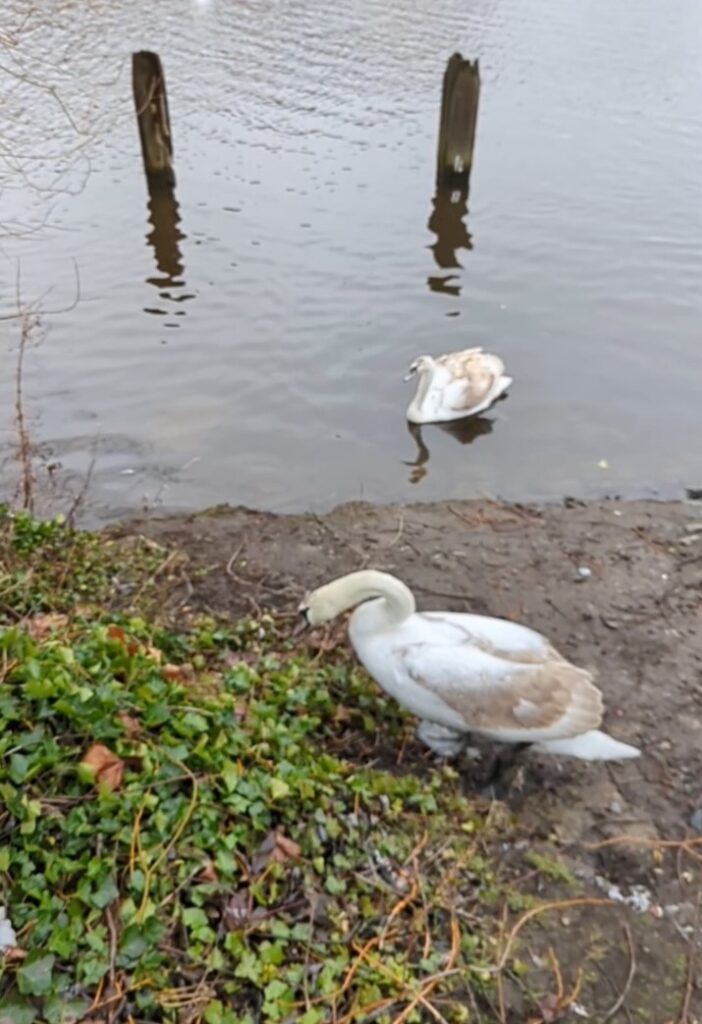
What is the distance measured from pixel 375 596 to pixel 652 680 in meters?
1.79

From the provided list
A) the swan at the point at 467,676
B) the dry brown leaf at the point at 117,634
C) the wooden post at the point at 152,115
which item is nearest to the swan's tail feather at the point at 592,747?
the swan at the point at 467,676

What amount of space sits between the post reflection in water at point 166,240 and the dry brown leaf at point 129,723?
779 cm

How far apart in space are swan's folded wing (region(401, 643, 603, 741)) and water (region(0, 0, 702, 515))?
12.3ft

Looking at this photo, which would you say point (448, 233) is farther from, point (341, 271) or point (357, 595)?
point (357, 595)

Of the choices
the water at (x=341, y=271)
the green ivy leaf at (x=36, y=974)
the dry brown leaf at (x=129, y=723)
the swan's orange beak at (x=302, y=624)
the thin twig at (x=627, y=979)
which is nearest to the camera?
the green ivy leaf at (x=36, y=974)

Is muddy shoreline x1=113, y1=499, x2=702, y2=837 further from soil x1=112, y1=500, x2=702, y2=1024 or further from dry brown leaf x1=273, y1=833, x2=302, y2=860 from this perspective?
dry brown leaf x1=273, y1=833, x2=302, y2=860

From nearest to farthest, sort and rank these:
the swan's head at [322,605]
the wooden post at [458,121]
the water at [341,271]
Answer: the swan's head at [322,605]
the water at [341,271]
the wooden post at [458,121]

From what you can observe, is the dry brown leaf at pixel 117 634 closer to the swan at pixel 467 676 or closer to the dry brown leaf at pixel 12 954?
the swan at pixel 467 676

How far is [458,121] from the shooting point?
13.1 metres

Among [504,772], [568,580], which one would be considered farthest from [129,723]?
[568,580]

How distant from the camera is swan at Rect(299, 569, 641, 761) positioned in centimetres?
411

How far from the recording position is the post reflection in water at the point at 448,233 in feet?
37.3

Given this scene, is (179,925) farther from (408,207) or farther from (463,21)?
(463,21)

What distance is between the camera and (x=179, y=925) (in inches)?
119
